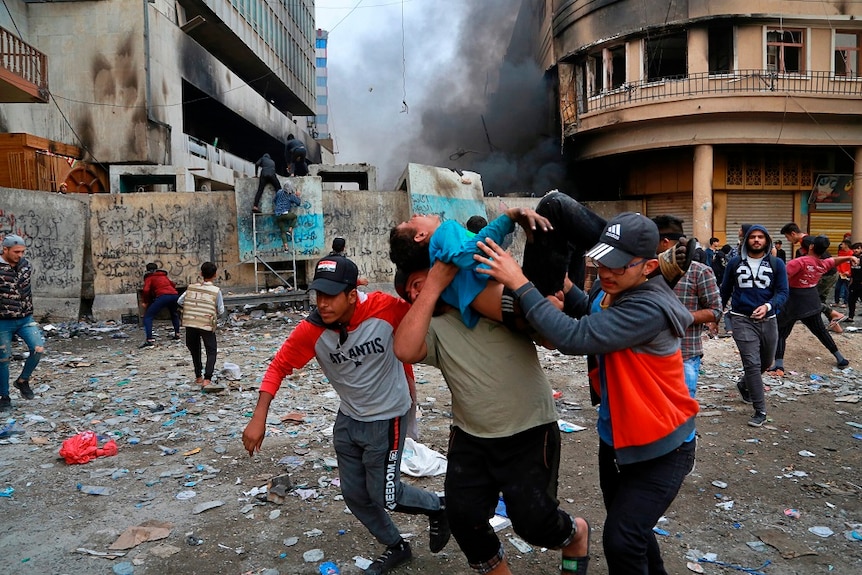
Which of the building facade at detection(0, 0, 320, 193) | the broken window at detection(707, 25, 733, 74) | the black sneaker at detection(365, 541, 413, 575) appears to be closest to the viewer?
the black sneaker at detection(365, 541, 413, 575)

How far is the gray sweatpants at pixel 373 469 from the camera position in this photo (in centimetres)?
272

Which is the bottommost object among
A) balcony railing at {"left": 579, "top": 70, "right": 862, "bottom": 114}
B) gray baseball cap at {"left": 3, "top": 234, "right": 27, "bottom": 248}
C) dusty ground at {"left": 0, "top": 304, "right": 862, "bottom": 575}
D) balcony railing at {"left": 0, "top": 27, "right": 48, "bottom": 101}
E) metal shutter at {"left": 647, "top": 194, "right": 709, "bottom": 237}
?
dusty ground at {"left": 0, "top": 304, "right": 862, "bottom": 575}

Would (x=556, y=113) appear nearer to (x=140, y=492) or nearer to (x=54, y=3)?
(x=54, y=3)

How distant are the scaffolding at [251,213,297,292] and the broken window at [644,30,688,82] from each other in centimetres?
1188

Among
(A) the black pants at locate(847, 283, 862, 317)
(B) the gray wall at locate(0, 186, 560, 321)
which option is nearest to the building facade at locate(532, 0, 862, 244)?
(A) the black pants at locate(847, 283, 862, 317)

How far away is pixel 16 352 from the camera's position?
8883 mm

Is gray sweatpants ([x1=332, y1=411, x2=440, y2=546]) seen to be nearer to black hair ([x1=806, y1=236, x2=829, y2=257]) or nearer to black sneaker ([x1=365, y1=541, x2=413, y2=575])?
black sneaker ([x1=365, y1=541, x2=413, y2=575])

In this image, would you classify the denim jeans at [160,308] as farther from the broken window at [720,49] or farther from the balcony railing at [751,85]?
the broken window at [720,49]

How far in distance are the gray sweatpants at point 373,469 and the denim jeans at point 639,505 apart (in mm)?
1018

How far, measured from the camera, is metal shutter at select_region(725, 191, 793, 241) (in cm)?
1895

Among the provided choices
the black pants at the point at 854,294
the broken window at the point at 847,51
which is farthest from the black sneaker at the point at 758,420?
the broken window at the point at 847,51

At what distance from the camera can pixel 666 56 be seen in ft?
63.3

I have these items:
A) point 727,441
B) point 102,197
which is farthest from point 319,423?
point 102,197

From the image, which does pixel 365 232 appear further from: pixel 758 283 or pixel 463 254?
pixel 463 254
